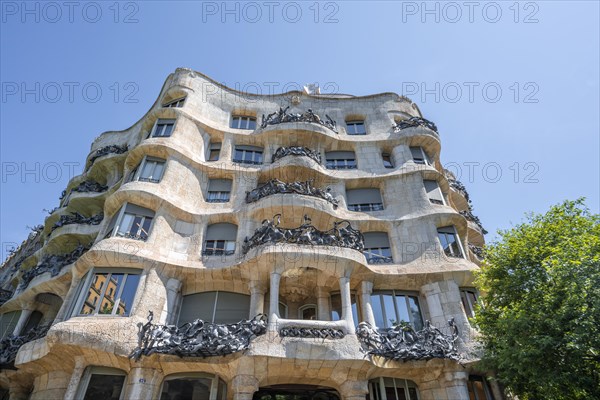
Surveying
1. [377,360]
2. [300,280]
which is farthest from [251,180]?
[377,360]

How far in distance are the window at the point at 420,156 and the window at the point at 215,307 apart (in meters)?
13.2

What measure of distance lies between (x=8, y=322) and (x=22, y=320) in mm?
2145

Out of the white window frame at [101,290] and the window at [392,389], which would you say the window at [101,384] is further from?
the window at [392,389]

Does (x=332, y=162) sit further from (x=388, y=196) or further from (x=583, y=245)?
(x=583, y=245)

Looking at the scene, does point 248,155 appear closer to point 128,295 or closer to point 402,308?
point 128,295

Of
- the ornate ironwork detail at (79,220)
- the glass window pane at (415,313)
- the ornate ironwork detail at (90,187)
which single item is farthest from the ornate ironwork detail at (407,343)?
the ornate ironwork detail at (90,187)

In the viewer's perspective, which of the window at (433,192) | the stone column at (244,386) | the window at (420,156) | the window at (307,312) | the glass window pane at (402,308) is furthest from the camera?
the window at (420,156)

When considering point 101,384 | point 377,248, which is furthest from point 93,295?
point 377,248

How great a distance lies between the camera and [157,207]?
56.9ft

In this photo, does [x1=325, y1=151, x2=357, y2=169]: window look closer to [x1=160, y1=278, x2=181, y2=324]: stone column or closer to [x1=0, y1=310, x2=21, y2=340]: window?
[x1=160, y1=278, x2=181, y2=324]: stone column

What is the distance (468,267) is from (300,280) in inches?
310

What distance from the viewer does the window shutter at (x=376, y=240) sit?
1859 centimetres

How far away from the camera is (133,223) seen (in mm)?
16812

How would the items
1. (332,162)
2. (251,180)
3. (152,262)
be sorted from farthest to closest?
(332,162) < (251,180) < (152,262)
